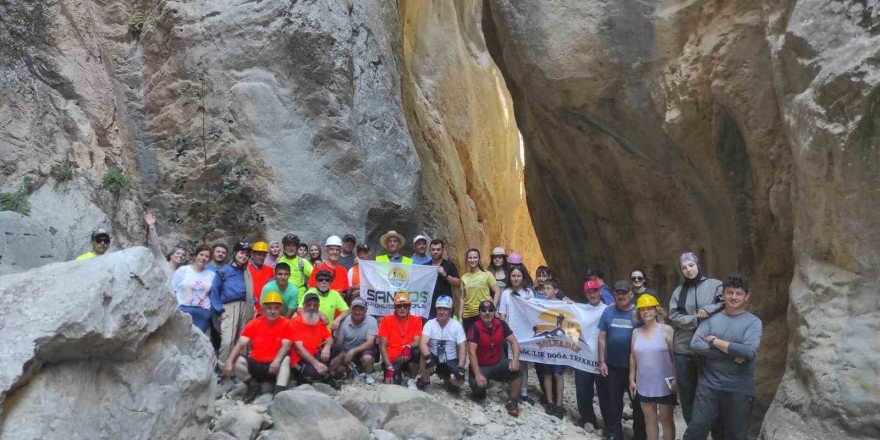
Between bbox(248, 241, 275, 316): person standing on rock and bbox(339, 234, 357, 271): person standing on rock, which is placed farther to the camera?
bbox(339, 234, 357, 271): person standing on rock

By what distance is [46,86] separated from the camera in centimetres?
967

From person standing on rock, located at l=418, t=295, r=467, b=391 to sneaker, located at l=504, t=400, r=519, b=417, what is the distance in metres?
0.52

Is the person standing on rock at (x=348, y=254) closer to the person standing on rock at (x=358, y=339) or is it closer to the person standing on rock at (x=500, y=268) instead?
the person standing on rock at (x=358, y=339)

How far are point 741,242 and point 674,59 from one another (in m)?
2.49

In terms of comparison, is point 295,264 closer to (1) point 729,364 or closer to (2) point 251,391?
(2) point 251,391

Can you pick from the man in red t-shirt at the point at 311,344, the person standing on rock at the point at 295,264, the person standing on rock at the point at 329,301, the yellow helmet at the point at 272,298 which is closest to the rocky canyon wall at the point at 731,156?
the man in red t-shirt at the point at 311,344

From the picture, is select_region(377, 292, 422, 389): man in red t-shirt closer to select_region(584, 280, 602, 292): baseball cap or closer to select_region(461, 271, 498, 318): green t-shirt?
select_region(461, 271, 498, 318): green t-shirt

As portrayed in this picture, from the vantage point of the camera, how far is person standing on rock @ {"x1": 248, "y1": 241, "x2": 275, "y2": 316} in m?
7.73

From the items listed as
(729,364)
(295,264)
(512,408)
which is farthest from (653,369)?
(295,264)

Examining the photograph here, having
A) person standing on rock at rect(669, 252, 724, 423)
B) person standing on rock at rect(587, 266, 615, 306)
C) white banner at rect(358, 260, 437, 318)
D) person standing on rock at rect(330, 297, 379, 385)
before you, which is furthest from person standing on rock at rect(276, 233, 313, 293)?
person standing on rock at rect(669, 252, 724, 423)

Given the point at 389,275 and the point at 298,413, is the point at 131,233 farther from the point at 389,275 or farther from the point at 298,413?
the point at 298,413

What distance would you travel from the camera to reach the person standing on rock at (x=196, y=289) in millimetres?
7125

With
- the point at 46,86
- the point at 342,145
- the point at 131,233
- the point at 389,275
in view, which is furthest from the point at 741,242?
the point at 46,86

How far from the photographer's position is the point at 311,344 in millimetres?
6984
